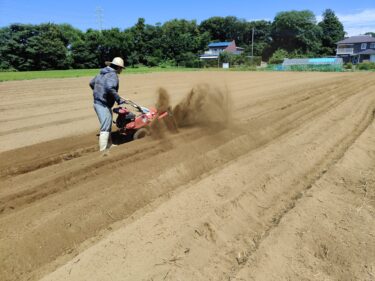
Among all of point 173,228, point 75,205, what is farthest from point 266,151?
point 75,205

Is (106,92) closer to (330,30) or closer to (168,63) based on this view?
(168,63)

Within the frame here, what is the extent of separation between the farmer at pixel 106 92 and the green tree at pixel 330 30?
4020 inches

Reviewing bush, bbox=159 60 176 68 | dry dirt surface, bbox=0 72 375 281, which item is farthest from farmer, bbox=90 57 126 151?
bush, bbox=159 60 176 68

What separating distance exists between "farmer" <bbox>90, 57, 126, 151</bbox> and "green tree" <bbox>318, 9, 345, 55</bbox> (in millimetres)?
102103

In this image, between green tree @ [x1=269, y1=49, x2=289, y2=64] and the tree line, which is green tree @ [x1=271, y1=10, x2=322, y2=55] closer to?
the tree line

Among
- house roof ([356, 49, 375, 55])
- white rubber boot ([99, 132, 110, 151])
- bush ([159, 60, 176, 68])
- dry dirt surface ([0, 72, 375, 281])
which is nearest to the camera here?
dry dirt surface ([0, 72, 375, 281])

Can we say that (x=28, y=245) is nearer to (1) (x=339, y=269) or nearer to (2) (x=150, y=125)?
(1) (x=339, y=269)

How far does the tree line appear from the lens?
6309cm

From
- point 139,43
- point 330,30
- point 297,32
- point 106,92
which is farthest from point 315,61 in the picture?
point 106,92

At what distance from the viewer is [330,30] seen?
10781 cm

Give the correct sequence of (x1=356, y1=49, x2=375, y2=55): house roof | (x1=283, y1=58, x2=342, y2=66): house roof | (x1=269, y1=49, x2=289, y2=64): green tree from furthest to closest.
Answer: (x1=356, y1=49, x2=375, y2=55): house roof → (x1=269, y1=49, x2=289, y2=64): green tree → (x1=283, y1=58, x2=342, y2=66): house roof

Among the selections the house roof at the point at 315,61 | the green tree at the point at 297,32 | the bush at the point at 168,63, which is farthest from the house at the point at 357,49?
the bush at the point at 168,63

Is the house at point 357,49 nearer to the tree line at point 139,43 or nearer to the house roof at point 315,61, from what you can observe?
the tree line at point 139,43

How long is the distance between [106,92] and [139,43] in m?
71.7
